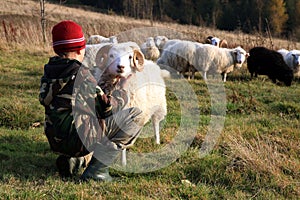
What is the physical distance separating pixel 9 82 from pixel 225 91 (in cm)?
410

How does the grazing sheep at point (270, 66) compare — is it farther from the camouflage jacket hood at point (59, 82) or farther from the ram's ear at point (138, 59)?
the camouflage jacket hood at point (59, 82)

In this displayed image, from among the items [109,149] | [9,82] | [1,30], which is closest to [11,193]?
[109,149]

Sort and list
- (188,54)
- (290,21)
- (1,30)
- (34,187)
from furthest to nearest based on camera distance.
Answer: (290,21) → (1,30) → (188,54) → (34,187)

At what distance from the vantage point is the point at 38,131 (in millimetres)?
5016

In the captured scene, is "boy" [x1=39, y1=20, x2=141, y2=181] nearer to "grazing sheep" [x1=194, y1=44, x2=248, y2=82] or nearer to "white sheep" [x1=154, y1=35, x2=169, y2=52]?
"grazing sheep" [x1=194, y1=44, x2=248, y2=82]

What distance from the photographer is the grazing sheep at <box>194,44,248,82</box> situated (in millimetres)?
10055

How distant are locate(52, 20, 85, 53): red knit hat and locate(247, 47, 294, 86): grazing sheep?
7.84 meters

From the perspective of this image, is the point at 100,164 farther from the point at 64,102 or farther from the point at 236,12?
the point at 236,12

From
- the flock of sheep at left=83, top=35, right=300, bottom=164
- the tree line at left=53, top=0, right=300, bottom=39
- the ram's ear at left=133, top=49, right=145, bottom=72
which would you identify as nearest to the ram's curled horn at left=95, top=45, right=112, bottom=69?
the flock of sheep at left=83, top=35, right=300, bottom=164

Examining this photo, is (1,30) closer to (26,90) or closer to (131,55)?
(26,90)

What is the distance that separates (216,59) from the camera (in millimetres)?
10336

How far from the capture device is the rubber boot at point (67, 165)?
11.9 feet

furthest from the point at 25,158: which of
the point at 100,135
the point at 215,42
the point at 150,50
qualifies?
the point at 215,42

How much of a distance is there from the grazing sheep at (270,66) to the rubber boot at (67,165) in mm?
7544
